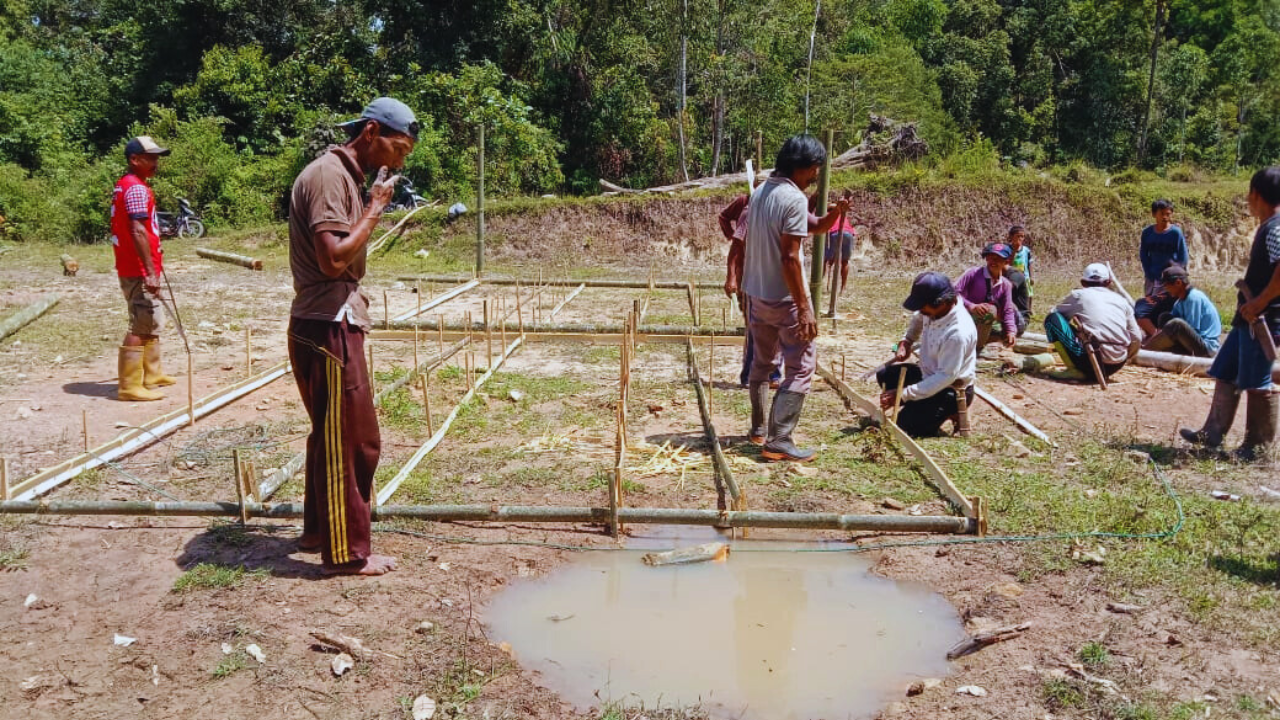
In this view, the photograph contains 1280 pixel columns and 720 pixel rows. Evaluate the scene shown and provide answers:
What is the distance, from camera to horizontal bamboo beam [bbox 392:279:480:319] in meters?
10.1

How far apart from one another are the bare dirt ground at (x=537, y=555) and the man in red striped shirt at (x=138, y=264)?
26 cm

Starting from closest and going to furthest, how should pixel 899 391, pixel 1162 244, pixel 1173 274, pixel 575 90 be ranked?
pixel 899 391 < pixel 1173 274 < pixel 1162 244 < pixel 575 90

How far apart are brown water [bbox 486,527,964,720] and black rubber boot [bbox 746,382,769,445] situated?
1433 millimetres

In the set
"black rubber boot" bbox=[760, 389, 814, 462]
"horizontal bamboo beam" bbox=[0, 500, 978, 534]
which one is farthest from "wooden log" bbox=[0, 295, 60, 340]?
"black rubber boot" bbox=[760, 389, 814, 462]

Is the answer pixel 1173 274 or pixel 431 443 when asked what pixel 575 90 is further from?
pixel 431 443

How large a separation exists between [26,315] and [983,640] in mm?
9336

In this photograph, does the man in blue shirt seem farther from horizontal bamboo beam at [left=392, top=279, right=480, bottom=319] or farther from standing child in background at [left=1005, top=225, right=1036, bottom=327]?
horizontal bamboo beam at [left=392, top=279, right=480, bottom=319]

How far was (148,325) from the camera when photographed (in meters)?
6.80

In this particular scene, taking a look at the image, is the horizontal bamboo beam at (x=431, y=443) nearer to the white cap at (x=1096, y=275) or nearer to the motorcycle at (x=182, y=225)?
the white cap at (x=1096, y=275)

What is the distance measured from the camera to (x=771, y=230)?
530 centimetres

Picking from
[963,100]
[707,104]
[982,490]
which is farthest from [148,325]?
[963,100]

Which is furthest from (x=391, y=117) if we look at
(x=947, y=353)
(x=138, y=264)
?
(x=138, y=264)

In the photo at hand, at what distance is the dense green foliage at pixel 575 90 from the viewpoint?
65.8ft

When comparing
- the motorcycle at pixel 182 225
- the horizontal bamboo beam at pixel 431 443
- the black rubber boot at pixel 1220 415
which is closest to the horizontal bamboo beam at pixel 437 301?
the horizontal bamboo beam at pixel 431 443
